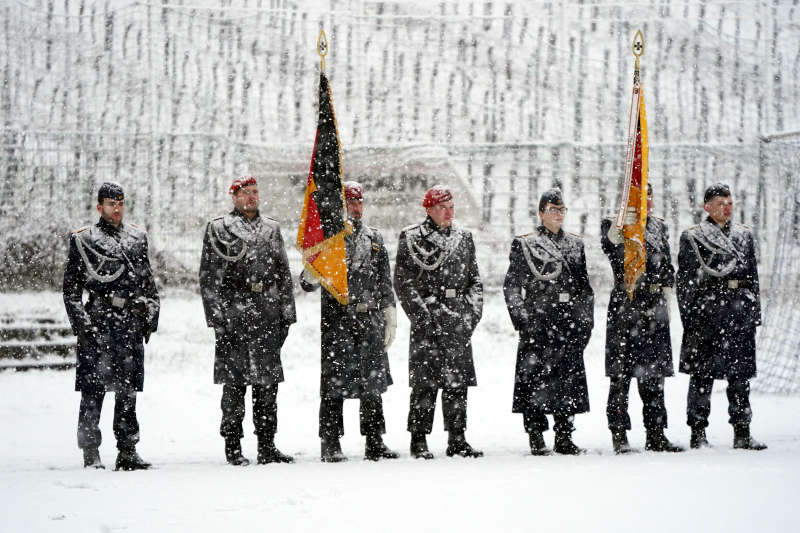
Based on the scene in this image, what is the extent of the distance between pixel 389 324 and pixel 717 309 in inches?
80.0

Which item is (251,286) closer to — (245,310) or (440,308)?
(245,310)

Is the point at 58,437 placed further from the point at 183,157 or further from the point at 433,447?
the point at 183,157

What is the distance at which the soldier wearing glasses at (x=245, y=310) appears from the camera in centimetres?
550

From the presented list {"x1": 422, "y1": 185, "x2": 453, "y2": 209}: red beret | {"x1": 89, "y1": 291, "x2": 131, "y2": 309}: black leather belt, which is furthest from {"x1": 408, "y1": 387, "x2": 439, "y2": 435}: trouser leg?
{"x1": 89, "y1": 291, "x2": 131, "y2": 309}: black leather belt

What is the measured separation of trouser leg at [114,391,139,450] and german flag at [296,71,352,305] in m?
1.25

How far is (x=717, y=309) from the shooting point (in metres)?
5.97

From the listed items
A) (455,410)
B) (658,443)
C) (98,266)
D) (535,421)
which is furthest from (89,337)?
(658,443)

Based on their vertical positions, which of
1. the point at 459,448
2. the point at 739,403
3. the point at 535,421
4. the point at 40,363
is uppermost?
the point at 739,403

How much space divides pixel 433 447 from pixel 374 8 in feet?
27.1

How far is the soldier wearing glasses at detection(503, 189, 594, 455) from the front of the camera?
5.79 meters

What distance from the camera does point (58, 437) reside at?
663 centimetres

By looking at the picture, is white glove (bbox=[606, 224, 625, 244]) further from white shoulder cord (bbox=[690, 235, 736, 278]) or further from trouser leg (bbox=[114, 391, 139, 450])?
trouser leg (bbox=[114, 391, 139, 450])

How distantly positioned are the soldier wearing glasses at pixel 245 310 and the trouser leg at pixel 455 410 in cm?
96

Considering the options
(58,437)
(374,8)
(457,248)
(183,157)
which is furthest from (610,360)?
(374,8)
